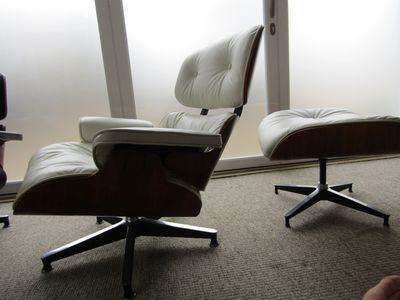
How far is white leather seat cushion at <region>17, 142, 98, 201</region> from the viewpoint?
0.80 meters

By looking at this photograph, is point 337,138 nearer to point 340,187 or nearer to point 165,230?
point 340,187

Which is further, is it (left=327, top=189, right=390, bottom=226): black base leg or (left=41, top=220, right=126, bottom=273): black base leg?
(left=327, top=189, right=390, bottom=226): black base leg

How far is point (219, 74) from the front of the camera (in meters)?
1.19

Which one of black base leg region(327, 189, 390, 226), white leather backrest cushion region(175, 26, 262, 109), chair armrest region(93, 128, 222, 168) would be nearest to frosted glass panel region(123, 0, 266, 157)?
white leather backrest cushion region(175, 26, 262, 109)

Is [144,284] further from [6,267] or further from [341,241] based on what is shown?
[341,241]

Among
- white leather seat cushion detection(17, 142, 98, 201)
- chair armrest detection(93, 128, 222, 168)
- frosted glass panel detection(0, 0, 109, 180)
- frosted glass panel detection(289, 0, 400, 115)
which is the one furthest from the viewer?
frosted glass panel detection(289, 0, 400, 115)

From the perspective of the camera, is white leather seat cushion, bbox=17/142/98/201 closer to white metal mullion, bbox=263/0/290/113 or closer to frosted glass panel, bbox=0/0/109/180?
frosted glass panel, bbox=0/0/109/180

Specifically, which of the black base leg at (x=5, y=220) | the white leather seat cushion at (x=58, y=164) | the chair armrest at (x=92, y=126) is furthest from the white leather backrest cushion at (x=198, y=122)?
the black base leg at (x=5, y=220)

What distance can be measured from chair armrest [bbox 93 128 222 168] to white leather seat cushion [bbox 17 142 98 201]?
0.10 meters

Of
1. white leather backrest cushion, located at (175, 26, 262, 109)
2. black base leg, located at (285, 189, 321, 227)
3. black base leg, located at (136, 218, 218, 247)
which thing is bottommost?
black base leg, located at (285, 189, 321, 227)

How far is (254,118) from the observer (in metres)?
2.23

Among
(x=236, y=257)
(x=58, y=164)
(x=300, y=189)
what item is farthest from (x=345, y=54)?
(x=58, y=164)

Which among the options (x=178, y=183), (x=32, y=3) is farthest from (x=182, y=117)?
(x=32, y=3)

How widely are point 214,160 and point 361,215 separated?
85 centimetres
